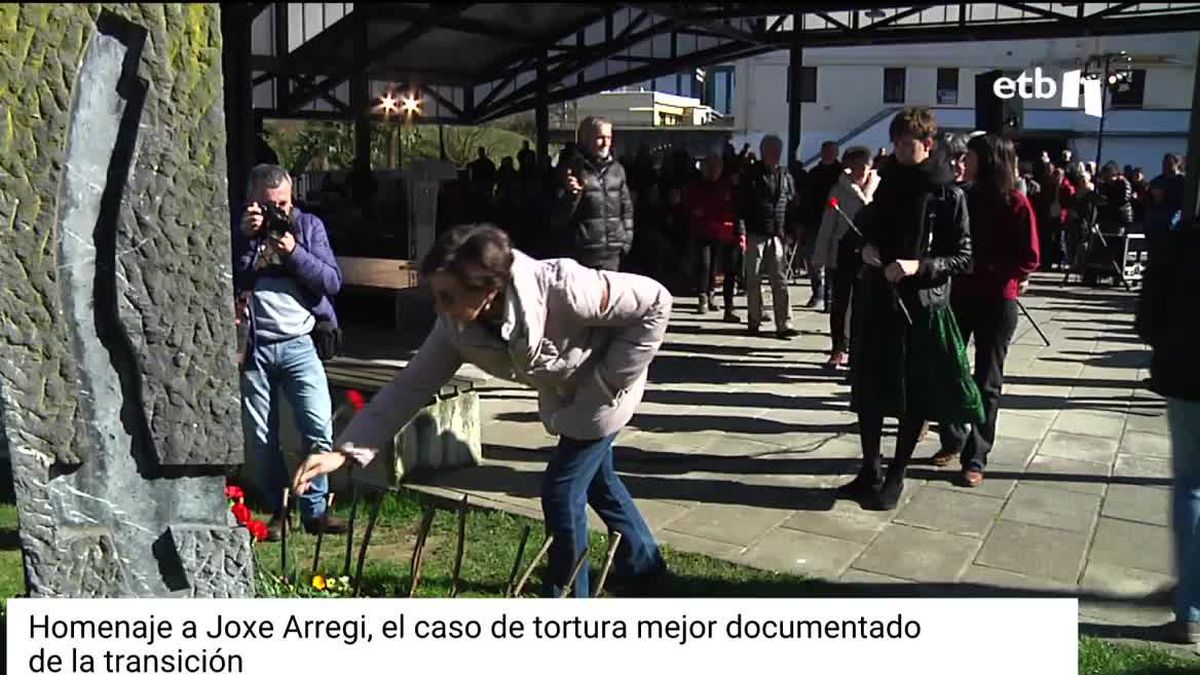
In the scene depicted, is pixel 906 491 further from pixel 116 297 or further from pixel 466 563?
pixel 116 297

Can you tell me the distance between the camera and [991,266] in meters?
5.15

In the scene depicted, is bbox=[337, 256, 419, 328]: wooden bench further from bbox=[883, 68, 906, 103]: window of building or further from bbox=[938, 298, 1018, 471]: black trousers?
bbox=[883, 68, 906, 103]: window of building

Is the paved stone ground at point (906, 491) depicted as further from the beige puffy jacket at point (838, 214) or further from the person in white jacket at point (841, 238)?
the beige puffy jacket at point (838, 214)

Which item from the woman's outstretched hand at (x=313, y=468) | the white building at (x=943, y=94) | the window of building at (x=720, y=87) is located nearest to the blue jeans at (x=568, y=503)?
the woman's outstretched hand at (x=313, y=468)

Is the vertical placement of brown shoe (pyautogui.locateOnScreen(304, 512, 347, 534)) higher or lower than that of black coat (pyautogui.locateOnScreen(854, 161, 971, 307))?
lower

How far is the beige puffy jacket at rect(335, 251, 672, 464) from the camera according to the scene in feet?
9.86

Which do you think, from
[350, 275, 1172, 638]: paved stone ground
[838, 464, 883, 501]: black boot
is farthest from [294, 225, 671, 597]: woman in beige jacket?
[838, 464, 883, 501]: black boot

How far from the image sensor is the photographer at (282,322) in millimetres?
4316

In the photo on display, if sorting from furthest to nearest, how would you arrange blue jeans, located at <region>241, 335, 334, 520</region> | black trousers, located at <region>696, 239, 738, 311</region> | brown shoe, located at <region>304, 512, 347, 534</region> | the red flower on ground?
black trousers, located at <region>696, 239, 738, 311</region> < brown shoe, located at <region>304, 512, 347, 534</region> < blue jeans, located at <region>241, 335, 334, 520</region> < the red flower on ground

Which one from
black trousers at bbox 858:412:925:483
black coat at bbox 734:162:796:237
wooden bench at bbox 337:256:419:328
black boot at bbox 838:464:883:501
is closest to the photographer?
black trousers at bbox 858:412:925:483

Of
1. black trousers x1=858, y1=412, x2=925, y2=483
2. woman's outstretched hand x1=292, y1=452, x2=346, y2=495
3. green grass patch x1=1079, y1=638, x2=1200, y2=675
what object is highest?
woman's outstretched hand x1=292, y1=452, x2=346, y2=495

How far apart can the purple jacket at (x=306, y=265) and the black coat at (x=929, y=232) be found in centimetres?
223

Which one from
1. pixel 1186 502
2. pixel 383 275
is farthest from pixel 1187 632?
pixel 383 275

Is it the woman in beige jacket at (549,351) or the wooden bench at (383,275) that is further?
the wooden bench at (383,275)
